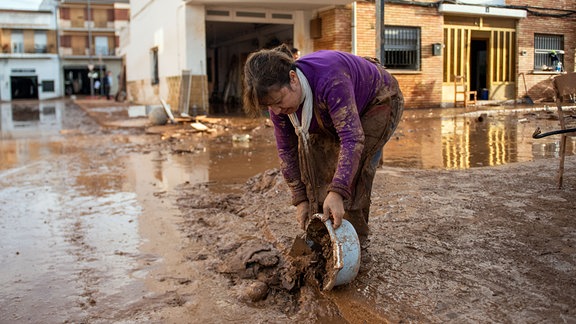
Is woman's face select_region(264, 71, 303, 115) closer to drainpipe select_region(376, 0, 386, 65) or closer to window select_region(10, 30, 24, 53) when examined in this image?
drainpipe select_region(376, 0, 386, 65)

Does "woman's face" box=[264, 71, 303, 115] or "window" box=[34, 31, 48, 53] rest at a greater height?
"window" box=[34, 31, 48, 53]

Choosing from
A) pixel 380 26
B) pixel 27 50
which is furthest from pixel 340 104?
pixel 27 50

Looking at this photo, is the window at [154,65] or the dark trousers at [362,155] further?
the window at [154,65]

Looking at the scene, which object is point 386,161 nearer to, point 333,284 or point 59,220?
point 59,220

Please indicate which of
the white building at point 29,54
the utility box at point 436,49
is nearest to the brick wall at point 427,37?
the utility box at point 436,49

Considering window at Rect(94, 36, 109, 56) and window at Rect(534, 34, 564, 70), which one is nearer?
window at Rect(534, 34, 564, 70)

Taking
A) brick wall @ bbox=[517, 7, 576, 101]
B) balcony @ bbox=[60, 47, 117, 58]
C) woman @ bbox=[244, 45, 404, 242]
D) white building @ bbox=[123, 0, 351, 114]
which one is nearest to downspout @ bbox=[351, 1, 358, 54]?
white building @ bbox=[123, 0, 351, 114]

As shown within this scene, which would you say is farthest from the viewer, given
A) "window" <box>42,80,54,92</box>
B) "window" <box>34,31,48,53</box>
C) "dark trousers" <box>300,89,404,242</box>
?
"window" <box>34,31,48,53</box>

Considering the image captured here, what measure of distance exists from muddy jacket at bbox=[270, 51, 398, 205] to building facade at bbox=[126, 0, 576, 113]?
1262cm

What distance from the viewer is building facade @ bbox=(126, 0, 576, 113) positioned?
15.6 metres

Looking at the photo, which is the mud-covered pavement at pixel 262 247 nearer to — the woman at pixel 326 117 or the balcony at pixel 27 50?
the woman at pixel 326 117

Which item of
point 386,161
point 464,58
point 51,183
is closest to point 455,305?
point 386,161

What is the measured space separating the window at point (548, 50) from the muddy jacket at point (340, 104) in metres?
19.2

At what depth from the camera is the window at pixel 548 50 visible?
19.8m
